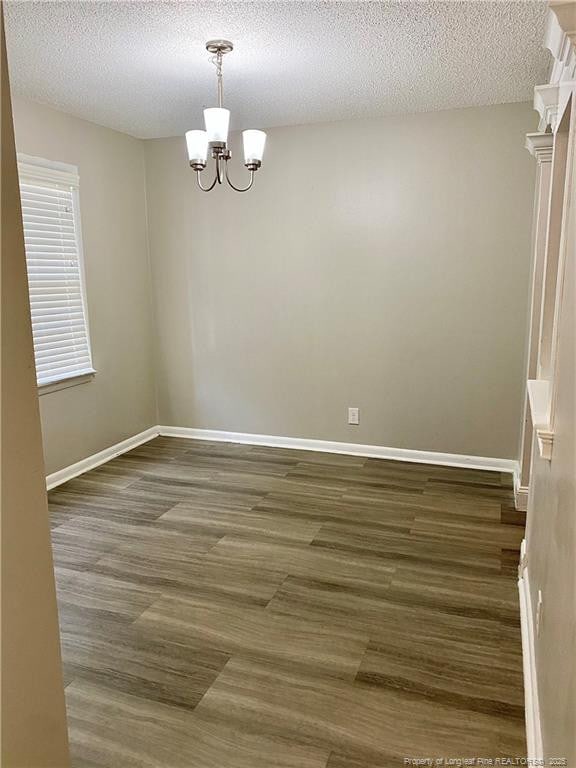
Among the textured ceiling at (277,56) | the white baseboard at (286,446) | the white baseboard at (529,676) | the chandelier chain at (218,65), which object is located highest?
the textured ceiling at (277,56)

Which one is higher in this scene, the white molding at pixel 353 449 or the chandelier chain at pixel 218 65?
the chandelier chain at pixel 218 65

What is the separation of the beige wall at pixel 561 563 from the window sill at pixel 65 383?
10.1ft

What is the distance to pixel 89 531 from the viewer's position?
330cm

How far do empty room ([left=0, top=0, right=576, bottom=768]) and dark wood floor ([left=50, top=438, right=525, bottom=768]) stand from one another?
0.5 inches

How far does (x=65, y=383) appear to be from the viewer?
399cm

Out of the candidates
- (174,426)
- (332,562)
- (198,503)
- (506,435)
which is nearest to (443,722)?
(332,562)

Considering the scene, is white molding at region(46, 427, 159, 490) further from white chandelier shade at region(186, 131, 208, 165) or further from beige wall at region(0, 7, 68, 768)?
beige wall at region(0, 7, 68, 768)

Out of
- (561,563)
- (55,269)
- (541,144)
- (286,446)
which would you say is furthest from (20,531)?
(286,446)

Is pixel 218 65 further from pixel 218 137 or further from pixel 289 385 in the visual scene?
pixel 289 385

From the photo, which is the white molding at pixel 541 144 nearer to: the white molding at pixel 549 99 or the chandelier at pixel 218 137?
the white molding at pixel 549 99

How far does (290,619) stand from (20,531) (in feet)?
5.24

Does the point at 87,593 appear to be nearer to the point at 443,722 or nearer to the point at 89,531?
the point at 89,531

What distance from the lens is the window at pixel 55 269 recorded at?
367cm

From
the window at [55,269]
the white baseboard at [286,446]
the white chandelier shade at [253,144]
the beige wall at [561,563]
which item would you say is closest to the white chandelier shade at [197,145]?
the white chandelier shade at [253,144]
